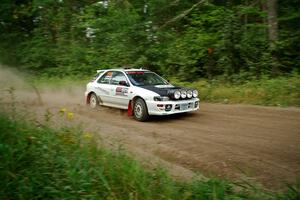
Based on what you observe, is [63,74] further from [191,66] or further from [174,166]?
[174,166]

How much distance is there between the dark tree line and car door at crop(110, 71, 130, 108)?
601 cm

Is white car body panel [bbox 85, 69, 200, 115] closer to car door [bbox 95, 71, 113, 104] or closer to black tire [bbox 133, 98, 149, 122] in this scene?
car door [bbox 95, 71, 113, 104]

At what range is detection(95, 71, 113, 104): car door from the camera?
1248 centimetres

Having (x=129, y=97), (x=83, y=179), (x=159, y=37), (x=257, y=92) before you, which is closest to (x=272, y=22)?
(x=257, y=92)

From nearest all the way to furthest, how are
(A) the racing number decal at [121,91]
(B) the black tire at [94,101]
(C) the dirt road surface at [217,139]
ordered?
(C) the dirt road surface at [217,139] → (A) the racing number decal at [121,91] → (B) the black tire at [94,101]

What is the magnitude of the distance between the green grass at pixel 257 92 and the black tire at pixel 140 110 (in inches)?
168

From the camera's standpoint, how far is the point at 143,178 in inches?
200

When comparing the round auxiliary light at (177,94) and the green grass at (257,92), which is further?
the green grass at (257,92)

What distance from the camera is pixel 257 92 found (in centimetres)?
1360

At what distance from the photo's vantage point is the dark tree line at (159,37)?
17.1 metres

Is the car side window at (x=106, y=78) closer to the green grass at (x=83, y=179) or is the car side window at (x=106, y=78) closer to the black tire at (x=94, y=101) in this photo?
the black tire at (x=94, y=101)

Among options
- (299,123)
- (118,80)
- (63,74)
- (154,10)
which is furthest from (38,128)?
(63,74)

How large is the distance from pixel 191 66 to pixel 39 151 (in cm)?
1313

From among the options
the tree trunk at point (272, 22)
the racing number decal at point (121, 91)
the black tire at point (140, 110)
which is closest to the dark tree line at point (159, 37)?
the tree trunk at point (272, 22)
